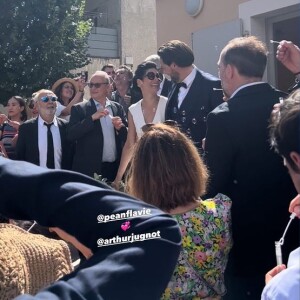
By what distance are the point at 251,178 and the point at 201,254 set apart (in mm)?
587

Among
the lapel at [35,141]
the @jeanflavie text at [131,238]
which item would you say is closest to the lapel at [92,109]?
the lapel at [35,141]

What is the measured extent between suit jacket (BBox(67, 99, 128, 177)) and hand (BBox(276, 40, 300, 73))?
208 centimetres

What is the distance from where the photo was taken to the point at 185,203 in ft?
7.47

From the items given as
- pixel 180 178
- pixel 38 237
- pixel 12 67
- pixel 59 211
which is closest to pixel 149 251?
pixel 59 211

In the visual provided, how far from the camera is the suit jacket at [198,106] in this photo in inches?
149

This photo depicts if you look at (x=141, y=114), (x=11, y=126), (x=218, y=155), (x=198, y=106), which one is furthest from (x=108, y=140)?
(x=218, y=155)

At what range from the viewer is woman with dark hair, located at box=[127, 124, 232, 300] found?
87.6 inches

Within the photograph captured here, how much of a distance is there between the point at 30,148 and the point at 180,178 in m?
3.19

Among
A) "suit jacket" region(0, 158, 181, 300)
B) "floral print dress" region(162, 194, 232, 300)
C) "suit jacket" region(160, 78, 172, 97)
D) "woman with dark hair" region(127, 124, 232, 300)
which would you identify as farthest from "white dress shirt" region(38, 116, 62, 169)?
"suit jacket" region(0, 158, 181, 300)

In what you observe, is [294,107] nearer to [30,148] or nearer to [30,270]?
[30,270]

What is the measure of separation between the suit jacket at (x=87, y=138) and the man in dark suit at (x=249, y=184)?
2.26 metres

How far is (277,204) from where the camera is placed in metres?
2.66

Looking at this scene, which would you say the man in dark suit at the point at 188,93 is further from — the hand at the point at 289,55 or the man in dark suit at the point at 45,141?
the man in dark suit at the point at 45,141

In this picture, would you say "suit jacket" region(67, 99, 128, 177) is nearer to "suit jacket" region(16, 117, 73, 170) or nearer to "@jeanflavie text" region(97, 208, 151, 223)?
"suit jacket" region(16, 117, 73, 170)
